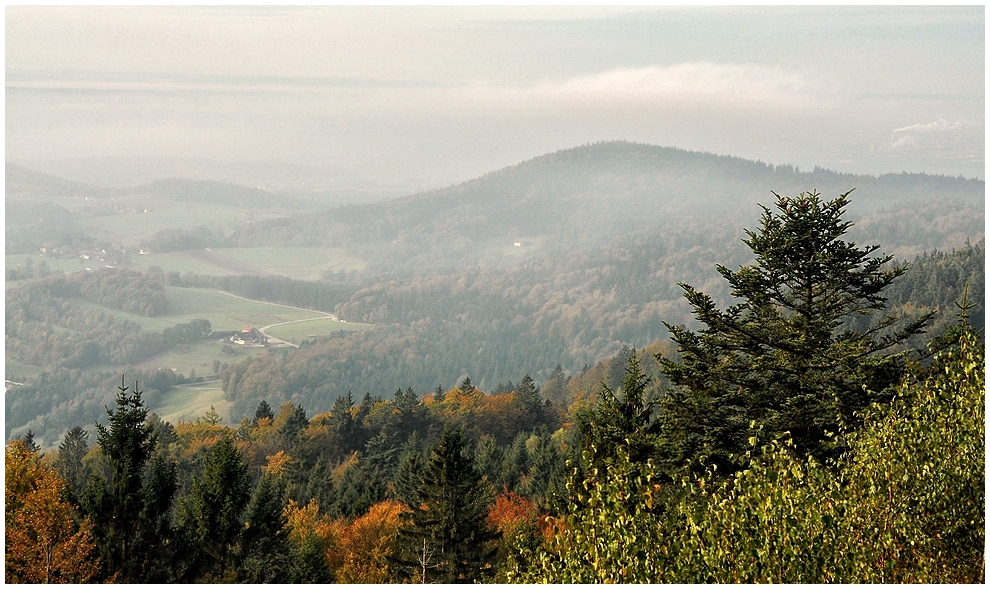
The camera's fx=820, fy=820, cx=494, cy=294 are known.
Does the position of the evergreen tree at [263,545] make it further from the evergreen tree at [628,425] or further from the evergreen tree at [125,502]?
the evergreen tree at [628,425]

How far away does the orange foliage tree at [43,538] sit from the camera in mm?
25578

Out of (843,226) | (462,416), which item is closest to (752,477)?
(843,226)

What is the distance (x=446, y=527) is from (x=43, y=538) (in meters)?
15.1

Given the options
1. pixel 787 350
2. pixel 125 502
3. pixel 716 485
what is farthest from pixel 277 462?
pixel 716 485

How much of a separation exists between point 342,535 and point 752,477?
37.7 metres

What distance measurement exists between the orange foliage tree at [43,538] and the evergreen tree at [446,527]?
489 inches

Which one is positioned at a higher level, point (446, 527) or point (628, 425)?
point (628, 425)

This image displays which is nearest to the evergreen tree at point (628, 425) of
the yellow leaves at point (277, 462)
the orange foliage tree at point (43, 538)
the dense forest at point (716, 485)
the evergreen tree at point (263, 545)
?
the dense forest at point (716, 485)

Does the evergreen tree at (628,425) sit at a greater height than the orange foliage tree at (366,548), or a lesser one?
greater

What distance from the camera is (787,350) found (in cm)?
2322

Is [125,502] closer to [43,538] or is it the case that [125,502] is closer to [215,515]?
[43,538]

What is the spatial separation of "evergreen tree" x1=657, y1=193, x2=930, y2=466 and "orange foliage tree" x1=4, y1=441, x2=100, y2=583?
19.4 m

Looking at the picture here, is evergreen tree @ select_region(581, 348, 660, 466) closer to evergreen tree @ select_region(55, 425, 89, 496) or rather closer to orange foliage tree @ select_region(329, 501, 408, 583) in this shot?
orange foliage tree @ select_region(329, 501, 408, 583)

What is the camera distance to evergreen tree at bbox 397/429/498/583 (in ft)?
113
